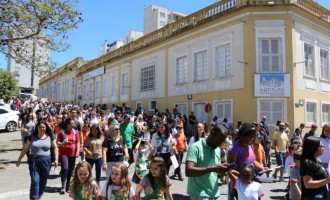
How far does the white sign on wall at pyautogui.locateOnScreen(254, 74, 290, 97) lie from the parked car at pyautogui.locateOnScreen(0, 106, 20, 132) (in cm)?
1533

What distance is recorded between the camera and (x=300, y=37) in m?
18.0

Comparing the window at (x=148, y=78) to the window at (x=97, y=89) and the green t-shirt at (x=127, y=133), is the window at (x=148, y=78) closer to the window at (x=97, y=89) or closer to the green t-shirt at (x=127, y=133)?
the window at (x=97, y=89)

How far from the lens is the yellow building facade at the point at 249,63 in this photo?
17.2m

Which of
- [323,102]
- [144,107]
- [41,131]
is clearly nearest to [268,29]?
[323,102]

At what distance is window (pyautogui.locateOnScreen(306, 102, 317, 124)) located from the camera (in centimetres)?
1829

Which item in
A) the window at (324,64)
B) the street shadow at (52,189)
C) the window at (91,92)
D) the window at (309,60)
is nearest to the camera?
the street shadow at (52,189)

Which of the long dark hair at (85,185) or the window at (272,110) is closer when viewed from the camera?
the long dark hair at (85,185)

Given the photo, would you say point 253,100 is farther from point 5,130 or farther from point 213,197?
point 5,130

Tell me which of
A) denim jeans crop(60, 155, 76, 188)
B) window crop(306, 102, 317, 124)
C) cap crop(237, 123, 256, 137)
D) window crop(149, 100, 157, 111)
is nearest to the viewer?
cap crop(237, 123, 256, 137)

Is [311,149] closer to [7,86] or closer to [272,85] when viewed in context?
[272,85]

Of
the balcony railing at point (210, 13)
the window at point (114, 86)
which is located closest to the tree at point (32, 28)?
the balcony railing at point (210, 13)

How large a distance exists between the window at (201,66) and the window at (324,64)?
7241 mm

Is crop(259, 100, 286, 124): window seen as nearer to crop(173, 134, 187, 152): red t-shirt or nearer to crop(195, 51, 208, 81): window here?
crop(195, 51, 208, 81): window

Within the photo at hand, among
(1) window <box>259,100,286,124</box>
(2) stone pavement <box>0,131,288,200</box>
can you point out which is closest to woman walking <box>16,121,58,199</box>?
(2) stone pavement <box>0,131,288,200</box>
